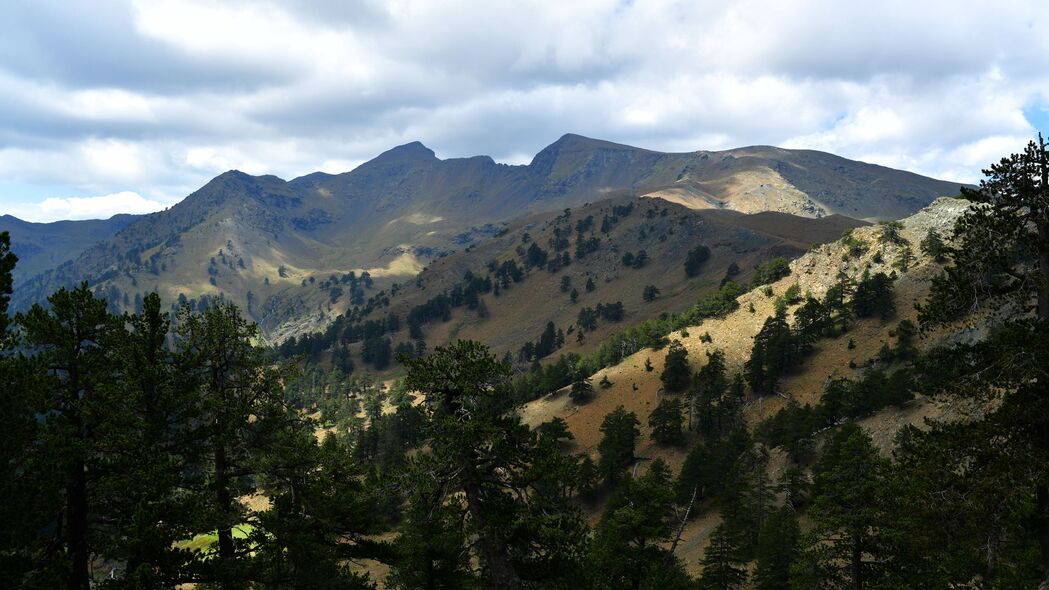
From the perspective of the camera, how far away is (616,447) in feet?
229

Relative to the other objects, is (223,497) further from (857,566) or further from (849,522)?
(857,566)

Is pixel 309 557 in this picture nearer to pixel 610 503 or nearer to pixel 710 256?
pixel 610 503

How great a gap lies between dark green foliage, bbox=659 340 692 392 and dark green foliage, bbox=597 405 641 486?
14.4m

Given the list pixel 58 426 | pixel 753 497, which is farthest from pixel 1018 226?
pixel 753 497

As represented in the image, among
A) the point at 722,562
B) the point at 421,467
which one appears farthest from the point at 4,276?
the point at 722,562

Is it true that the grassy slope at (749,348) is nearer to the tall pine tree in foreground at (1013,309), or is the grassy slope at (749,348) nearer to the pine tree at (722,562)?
the pine tree at (722,562)

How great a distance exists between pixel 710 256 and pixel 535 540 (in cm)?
17220

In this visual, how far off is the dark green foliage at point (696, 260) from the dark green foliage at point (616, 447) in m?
107

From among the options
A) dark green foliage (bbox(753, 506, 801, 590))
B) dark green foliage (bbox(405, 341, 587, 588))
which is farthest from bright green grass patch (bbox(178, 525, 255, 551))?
dark green foliage (bbox(753, 506, 801, 590))

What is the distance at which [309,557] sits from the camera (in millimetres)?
17516

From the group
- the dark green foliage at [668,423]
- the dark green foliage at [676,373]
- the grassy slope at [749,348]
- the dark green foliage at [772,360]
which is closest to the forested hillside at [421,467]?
the grassy slope at [749,348]

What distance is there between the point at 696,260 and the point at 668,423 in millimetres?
107048

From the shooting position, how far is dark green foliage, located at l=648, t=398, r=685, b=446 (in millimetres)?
73938

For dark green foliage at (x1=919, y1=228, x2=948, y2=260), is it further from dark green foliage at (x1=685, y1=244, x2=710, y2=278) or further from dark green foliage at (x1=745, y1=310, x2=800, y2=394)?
dark green foliage at (x1=685, y1=244, x2=710, y2=278)
